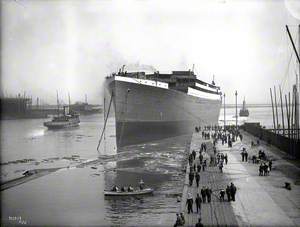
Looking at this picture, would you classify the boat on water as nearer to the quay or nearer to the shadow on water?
the shadow on water

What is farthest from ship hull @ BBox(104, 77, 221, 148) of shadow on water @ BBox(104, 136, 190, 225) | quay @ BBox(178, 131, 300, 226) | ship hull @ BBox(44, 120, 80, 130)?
ship hull @ BBox(44, 120, 80, 130)

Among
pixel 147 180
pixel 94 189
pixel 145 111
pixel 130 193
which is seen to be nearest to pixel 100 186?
pixel 94 189

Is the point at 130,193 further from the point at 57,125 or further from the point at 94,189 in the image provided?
the point at 57,125

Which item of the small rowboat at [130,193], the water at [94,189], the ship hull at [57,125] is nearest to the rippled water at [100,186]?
the water at [94,189]

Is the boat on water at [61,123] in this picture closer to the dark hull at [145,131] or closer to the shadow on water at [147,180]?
the dark hull at [145,131]

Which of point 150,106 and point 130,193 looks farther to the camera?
point 150,106
